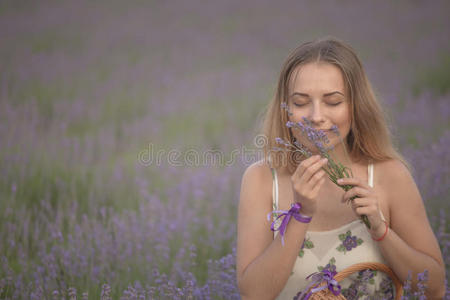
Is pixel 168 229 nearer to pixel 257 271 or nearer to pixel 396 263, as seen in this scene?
pixel 257 271

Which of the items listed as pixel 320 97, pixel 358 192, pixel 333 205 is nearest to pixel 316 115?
pixel 320 97

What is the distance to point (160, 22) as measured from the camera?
9.48m

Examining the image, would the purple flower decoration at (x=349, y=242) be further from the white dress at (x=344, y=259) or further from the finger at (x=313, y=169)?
the finger at (x=313, y=169)

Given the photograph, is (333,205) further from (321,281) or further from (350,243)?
(321,281)

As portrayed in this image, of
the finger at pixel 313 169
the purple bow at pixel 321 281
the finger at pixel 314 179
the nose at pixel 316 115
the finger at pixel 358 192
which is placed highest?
the nose at pixel 316 115

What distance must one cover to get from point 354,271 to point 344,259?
0.11 metres

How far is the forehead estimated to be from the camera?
1.75m

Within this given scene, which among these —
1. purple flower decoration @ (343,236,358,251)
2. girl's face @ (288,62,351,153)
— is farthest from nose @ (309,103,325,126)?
purple flower decoration @ (343,236,358,251)

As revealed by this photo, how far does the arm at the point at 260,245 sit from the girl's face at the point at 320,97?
0.31 metres

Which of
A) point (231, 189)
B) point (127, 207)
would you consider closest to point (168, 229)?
point (127, 207)

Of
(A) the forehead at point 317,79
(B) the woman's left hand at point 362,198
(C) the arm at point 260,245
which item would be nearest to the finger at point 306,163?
(B) the woman's left hand at point 362,198

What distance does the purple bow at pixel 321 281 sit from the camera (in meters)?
1.58

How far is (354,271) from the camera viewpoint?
1.69m

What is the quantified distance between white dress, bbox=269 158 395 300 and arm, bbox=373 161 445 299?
10cm
